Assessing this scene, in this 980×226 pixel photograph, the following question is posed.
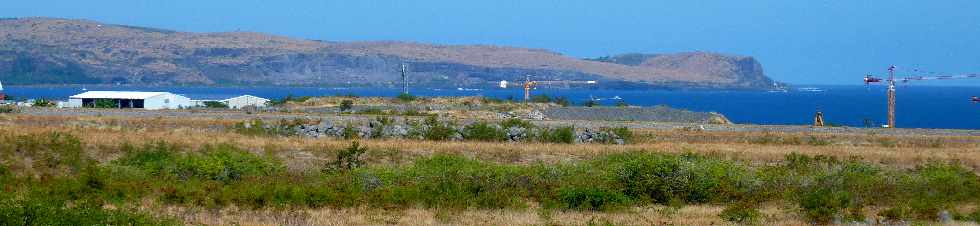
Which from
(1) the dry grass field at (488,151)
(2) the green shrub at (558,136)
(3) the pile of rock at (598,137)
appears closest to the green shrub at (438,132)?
(1) the dry grass field at (488,151)

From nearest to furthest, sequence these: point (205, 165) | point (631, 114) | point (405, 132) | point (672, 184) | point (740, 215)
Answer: point (740, 215), point (672, 184), point (205, 165), point (405, 132), point (631, 114)

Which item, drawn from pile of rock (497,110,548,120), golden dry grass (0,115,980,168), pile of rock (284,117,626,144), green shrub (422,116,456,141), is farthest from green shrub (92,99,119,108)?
green shrub (422,116,456,141)

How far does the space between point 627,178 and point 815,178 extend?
4.46 metres

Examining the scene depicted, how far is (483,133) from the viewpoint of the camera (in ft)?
124

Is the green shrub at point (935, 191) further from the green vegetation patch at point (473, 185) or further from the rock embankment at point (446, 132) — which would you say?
the rock embankment at point (446, 132)

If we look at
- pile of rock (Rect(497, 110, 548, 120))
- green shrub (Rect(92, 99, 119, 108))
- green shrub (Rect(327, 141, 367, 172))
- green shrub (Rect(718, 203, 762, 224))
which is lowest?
green shrub (Rect(718, 203, 762, 224))

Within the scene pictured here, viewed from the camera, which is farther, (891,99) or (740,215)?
(891,99)

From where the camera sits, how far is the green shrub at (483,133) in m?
37.6

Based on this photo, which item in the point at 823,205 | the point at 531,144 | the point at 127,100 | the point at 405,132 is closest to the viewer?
the point at 823,205

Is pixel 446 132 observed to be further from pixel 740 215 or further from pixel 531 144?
pixel 740 215

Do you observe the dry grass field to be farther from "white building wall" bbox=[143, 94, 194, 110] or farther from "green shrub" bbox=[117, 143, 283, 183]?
"white building wall" bbox=[143, 94, 194, 110]

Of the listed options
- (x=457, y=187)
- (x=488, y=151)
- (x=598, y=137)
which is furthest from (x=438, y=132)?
(x=457, y=187)

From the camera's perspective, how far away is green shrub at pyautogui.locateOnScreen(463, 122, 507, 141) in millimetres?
37594

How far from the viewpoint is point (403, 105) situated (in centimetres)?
7069
